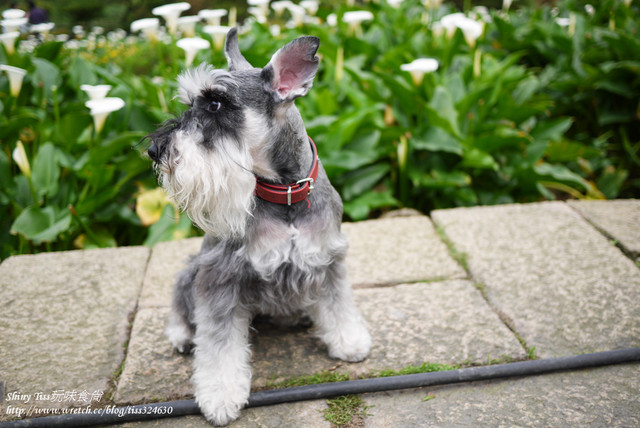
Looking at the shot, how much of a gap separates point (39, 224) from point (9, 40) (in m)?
1.81

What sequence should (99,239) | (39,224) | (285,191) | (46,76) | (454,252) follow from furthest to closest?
(46,76)
(99,239)
(39,224)
(454,252)
(285,191)

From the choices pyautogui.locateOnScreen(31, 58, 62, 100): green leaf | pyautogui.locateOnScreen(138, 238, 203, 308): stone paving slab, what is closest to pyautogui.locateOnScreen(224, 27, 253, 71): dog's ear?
pyautogui.locateOnScreen(138, 238, 203, 308): stone paving slab

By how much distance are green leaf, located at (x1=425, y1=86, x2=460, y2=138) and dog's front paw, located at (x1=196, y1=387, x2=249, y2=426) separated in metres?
2.62

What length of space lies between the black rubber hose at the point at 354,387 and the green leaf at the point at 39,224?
1.51 metres

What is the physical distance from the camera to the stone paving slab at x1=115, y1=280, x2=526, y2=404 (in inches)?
92.8

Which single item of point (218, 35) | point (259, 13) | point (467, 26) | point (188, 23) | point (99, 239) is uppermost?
point (467, 26)

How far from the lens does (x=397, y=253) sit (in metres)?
3.32

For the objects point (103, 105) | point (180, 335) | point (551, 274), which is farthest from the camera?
point (103, 105)

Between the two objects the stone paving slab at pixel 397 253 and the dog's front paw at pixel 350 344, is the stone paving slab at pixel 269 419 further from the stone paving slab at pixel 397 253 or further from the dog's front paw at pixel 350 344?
the stone paving slab at pixel 397 253

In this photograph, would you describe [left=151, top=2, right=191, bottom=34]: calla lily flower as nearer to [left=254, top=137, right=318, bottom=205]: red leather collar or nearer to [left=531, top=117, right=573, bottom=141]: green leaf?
[left=254, top=137, right=318, bottom=205]: red leather collar

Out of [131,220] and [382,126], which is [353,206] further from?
[131,220]

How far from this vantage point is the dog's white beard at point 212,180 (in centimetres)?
190

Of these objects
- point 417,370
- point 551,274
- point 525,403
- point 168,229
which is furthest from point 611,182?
point 168,229

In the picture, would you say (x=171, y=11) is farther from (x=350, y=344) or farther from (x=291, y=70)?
(x=350, y=344)
